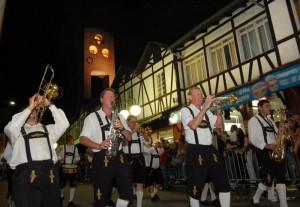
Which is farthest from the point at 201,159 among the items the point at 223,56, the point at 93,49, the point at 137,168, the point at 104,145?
the point at 93,49

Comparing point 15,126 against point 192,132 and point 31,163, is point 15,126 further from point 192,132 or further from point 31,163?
point 192,132

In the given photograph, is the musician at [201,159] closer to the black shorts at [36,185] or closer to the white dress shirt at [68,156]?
the black shorts at [36,185]

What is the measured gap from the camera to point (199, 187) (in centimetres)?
453

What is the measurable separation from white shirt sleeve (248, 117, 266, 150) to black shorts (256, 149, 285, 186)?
0.56 feet

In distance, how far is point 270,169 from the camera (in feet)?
19.2

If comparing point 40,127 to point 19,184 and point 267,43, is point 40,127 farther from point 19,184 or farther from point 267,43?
point 267,43

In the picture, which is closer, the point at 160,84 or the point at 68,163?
the point at 68,163

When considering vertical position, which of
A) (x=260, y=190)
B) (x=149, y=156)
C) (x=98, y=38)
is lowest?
(x=260, y=190)

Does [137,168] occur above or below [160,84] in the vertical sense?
below

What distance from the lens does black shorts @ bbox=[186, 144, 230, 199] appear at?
4539 mm

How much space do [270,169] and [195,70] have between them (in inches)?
467

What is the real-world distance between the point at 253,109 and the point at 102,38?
1181 inches

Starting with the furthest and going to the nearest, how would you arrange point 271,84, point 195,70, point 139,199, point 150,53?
point 150,53
point 195,70
point 271,84
point 139,199

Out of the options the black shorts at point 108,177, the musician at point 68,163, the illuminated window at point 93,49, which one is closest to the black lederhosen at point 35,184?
the black shorts at point 108,177
